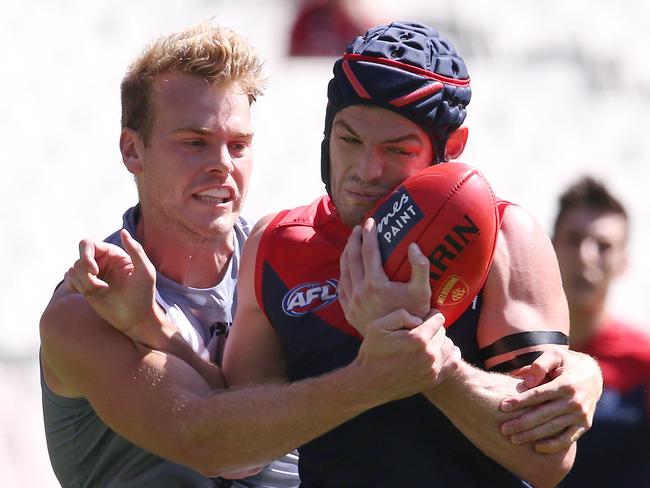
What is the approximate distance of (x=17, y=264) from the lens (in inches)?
236

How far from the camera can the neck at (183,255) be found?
3.38 meters

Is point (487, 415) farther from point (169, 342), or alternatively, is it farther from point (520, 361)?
point (169, 342)

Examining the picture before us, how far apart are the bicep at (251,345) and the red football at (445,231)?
46cm

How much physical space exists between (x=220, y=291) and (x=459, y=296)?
1011 mm

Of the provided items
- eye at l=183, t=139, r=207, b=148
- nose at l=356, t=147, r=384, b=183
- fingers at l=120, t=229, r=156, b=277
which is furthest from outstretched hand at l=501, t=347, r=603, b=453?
eye at l=183, t=139, r=207, b=148

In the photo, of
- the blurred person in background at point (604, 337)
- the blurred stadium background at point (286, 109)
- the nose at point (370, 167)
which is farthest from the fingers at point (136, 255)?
the blurred stadium background at point (286, 109)

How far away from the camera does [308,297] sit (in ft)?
9.27

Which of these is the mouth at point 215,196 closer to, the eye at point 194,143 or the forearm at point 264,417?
the eye at point 194,143

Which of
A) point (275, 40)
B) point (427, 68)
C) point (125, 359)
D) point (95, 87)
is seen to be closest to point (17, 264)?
point (95, 87)

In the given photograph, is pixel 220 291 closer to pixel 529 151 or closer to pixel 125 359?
pixel 125 359

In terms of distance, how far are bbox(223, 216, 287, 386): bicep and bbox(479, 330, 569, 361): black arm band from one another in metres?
0.49

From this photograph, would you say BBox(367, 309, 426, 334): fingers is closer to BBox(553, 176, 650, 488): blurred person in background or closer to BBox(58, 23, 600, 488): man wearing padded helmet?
BBox(58, 23, 600, 488): man wearing padded helmet

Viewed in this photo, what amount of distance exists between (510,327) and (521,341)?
37 millimetres

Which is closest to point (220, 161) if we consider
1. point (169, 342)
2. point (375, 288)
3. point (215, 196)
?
point (215, 196)
